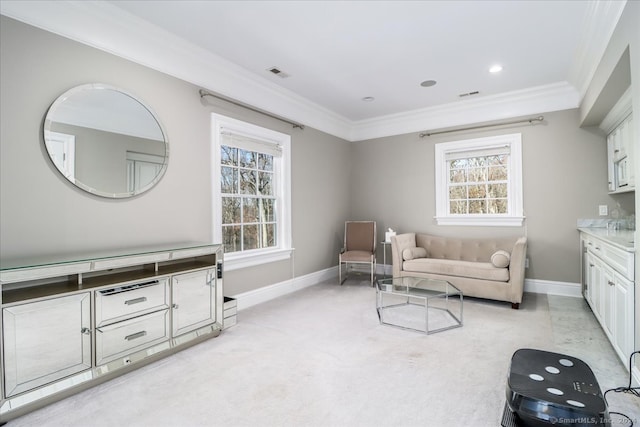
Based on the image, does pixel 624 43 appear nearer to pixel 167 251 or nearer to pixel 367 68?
pixel 367 68

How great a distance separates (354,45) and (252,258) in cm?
257

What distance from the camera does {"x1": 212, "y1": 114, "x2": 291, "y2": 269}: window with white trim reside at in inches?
142

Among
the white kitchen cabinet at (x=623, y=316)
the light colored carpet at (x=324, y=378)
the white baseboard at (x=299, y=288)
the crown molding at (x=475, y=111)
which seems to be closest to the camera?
the light colored carpet at (x=324, y=378)

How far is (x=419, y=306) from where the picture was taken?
378 centimetres

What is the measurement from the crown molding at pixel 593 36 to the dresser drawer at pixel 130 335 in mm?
3989

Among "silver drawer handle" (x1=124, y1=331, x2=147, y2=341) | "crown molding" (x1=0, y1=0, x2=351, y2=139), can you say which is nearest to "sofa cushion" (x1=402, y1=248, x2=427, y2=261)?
"crown molding" (x1=0, y1=0, x2=351, y2=139)

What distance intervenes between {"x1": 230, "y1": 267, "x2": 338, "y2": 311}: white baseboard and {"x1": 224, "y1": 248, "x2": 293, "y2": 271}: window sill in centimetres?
33

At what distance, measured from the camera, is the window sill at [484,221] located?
451 centimetres

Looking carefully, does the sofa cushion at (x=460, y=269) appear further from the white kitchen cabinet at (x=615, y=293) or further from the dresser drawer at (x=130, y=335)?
the dresser drawer at (x=130, y=335)

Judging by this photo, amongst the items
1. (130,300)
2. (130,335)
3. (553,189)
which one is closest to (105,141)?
(130,300)

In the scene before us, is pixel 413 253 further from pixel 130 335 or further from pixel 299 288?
pixel 130 335

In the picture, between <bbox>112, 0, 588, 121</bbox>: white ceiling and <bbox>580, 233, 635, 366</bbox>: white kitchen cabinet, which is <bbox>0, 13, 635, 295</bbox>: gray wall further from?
<bbox>580, 233, 635, 366</bbox>: white kitchen cabinet

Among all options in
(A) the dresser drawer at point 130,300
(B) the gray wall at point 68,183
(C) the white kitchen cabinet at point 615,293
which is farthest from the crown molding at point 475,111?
(A) the dresser drawer at point 130,300

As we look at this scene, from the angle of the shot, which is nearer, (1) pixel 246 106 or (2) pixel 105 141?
(2) pixel 105 141
